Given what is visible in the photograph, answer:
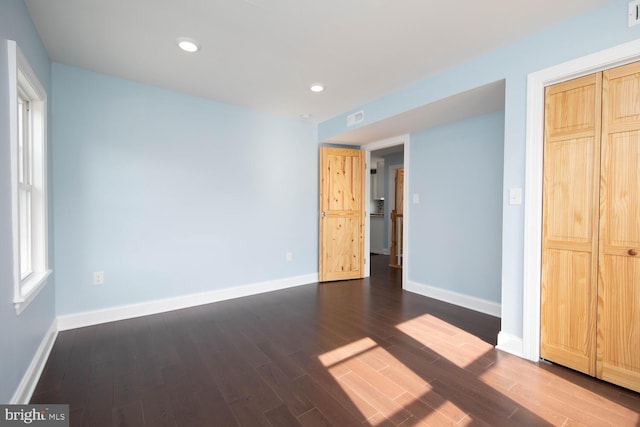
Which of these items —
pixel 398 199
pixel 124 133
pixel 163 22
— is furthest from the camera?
pixel 398 199

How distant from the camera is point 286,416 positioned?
1.60 metres

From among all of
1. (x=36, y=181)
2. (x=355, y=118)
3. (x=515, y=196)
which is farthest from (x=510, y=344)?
(x=36, y=181)

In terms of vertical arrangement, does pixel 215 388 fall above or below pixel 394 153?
below

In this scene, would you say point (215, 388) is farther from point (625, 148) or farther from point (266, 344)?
point (625, 148)

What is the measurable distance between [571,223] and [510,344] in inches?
40.2

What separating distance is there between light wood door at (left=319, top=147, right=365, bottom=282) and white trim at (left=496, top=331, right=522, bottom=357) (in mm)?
2502

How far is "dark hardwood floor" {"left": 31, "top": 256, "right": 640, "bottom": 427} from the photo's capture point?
1610 millimetres

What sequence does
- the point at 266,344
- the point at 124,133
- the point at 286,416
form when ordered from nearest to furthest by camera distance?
the point at 286,416 → the point at 266,344 → the point at 124,133

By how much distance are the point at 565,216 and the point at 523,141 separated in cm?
61

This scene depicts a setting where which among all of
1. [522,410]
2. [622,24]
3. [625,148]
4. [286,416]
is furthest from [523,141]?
[286,416]

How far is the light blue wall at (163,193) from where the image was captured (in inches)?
107

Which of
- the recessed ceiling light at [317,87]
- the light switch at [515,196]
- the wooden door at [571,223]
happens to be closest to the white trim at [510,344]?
the wooden door at [571,223]

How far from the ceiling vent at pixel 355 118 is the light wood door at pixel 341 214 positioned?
2.26 feet

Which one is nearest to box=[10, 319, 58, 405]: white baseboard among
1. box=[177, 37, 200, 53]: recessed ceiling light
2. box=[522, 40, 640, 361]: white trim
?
box=[177, 37, 200, 53]: recessed ceiling light
